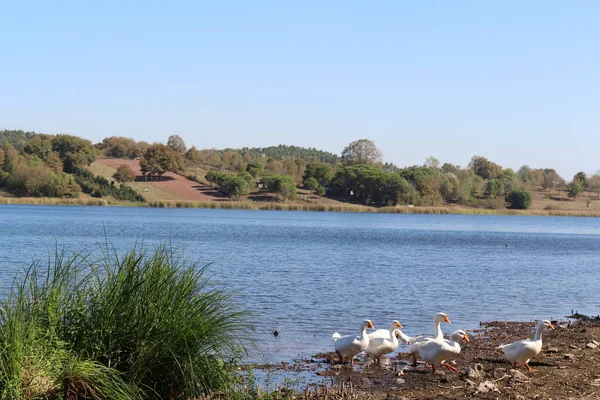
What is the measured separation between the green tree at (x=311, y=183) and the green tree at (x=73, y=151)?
4590 cm

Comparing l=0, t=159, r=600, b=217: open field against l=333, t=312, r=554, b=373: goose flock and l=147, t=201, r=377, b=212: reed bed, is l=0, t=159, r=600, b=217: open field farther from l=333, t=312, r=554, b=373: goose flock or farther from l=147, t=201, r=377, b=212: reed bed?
l=333, t=312, r=554, b=373: goose flock

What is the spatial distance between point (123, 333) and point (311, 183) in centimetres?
16495

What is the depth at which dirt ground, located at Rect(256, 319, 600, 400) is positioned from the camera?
11.9 m

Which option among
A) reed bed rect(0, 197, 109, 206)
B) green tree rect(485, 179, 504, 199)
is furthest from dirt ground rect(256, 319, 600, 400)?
green tree rect(485, 179, 504, 199)

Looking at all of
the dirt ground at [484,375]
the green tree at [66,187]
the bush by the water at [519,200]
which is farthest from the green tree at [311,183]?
the dirt ground at [484,375]

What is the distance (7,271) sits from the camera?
2402 centimetres

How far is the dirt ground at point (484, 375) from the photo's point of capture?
1187 cm

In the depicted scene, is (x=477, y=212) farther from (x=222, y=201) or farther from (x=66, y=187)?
(x=66, y=187)

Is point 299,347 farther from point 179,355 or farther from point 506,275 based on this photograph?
point 506,275

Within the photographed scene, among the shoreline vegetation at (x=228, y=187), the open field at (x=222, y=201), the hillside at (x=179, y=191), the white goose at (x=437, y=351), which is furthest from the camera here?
the hillside at (x=179, y=191)

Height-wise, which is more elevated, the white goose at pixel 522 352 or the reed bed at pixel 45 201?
the reed bed at pixel 45 201

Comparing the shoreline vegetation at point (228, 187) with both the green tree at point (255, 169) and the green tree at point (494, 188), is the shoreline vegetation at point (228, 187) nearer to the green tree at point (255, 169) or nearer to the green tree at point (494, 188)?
the green tree at point (494, 188)

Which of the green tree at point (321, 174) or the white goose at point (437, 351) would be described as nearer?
the white goose at point (437, 351)

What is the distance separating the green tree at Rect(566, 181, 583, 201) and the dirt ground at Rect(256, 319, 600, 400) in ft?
608
